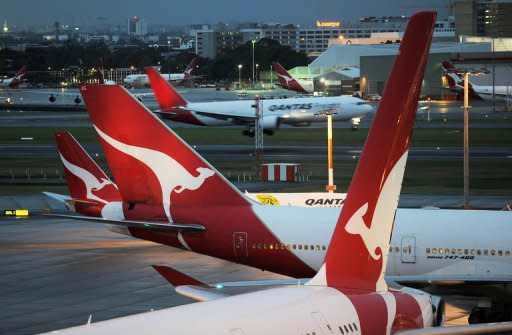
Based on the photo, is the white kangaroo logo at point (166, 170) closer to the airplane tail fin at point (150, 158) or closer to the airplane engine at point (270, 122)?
the airplane tail fin at point (150, 158)

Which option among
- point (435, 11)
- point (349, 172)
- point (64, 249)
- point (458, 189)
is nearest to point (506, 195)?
point (458, 189)

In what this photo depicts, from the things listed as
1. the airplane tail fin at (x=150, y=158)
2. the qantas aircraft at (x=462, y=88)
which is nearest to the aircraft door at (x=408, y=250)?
the airplane tail fin at (x=150, y=158)

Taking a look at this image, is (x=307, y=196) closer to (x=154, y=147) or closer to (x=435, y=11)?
(x=154, y=147)

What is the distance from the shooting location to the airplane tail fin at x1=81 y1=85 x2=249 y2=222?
35.5 meters

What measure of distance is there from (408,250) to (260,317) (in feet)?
57.3

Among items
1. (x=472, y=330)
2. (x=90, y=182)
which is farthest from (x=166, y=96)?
(x=472, y=330)

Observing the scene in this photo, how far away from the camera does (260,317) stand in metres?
17.5

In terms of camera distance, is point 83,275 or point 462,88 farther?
point 462,88

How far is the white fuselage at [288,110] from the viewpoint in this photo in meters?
123

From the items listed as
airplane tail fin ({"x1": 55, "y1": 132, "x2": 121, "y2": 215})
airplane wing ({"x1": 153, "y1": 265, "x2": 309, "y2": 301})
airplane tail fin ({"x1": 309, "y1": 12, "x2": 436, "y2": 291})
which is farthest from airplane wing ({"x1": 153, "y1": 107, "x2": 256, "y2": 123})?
airplane tail fin ({"x1": 309, "y1": 12, "x2": 436, "y2": 291})

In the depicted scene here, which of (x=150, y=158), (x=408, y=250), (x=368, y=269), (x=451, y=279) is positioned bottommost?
(x=451, y=279)

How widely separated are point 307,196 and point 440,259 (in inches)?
619

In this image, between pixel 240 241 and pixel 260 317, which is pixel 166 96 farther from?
pixel 260 317

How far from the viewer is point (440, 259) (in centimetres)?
3425
